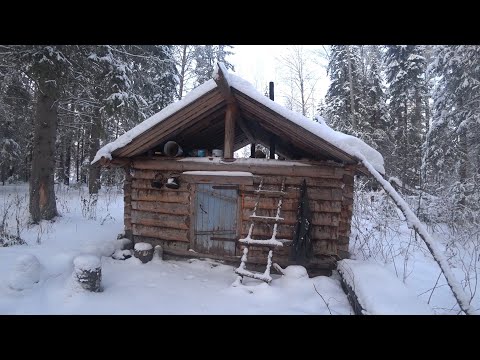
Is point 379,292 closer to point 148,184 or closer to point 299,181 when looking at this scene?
point 299,181

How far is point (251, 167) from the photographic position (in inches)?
274

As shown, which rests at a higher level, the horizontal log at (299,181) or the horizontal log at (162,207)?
the horizontal log at (299,181)

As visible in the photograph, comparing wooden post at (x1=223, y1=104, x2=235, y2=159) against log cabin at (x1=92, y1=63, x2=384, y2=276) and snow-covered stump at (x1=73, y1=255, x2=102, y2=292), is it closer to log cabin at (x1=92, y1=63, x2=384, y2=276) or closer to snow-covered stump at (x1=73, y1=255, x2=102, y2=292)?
log cabin at (x1=92, y1=63, x2=384, y2=276)

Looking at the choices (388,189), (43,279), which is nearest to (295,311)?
(388,189)

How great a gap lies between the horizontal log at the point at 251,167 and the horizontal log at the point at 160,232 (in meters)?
1.57

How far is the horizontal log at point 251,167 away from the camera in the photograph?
6.58 meters

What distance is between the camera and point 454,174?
13727 millimetres

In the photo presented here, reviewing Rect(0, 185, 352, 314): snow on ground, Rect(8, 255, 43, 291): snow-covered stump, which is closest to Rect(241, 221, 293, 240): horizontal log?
Rect(0, 185, 352, 314): snow on ground

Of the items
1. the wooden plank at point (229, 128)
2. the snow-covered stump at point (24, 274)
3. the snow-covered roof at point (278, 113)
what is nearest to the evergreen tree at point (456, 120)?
the snow-covered roof at point (278, 113)

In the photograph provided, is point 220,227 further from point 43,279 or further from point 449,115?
point 449,115

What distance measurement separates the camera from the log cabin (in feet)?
20.9

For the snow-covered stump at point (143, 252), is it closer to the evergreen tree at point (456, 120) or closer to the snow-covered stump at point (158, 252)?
the snow-covered stump at point (158, 252)
